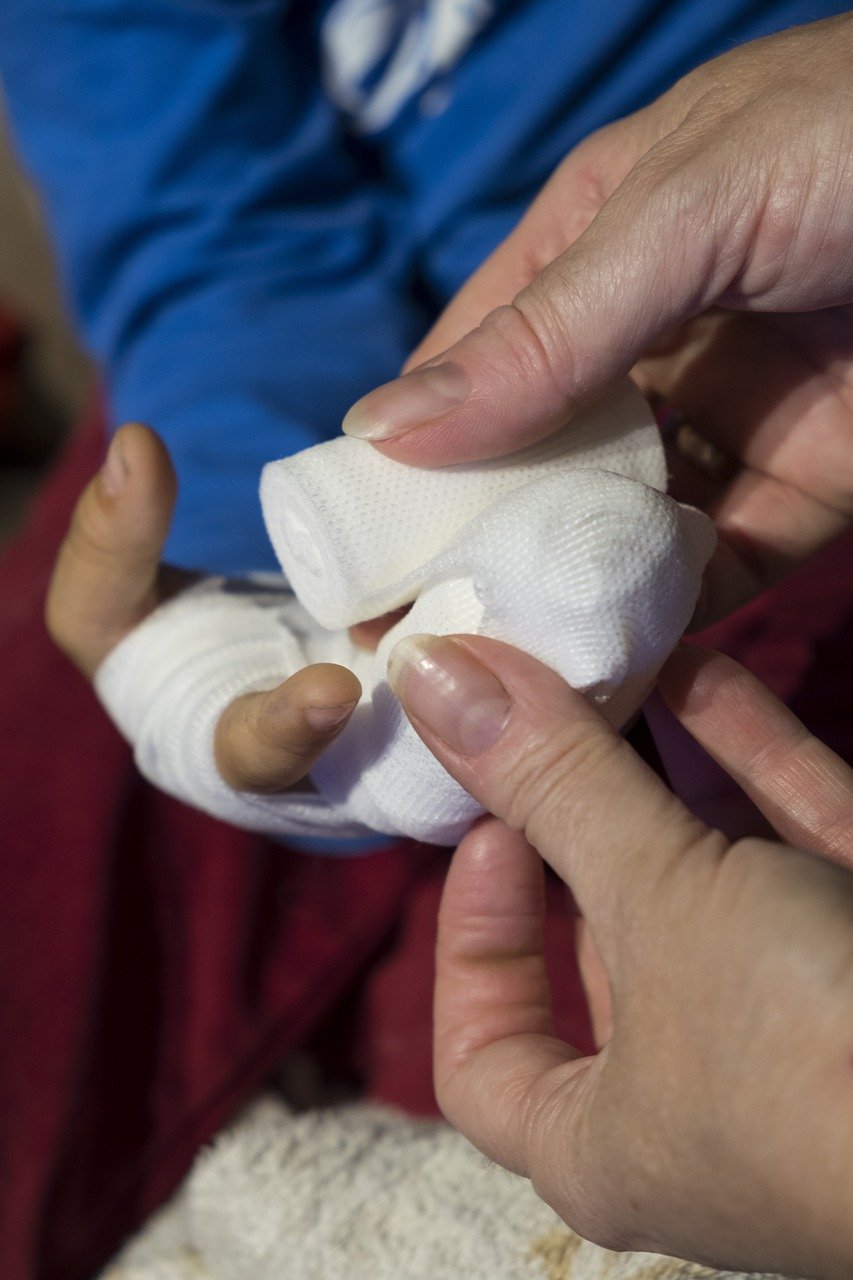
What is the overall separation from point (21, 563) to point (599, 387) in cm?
63

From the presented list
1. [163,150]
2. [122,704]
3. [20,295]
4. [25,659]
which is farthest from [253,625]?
[20,295]

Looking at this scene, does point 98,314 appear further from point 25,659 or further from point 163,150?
point 25,659

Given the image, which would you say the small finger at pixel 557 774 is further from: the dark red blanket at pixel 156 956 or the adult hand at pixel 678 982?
the dark red blanket at pixel 156 956

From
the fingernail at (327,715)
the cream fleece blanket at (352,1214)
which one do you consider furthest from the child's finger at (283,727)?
the cream fleece blanket at (352,1214)

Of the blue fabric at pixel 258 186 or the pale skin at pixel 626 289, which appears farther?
the blue fabric at pixel 258 186

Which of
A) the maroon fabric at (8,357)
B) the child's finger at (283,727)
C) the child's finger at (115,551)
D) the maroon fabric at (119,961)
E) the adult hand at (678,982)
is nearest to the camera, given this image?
the adult hand at (678,982)

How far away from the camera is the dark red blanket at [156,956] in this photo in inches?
26.2

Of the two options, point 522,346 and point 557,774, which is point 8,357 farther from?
point 557,774

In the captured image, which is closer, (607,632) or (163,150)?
(607,632)

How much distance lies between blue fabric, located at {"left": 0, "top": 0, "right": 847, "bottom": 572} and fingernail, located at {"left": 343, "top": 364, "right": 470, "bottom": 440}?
269 millimetres

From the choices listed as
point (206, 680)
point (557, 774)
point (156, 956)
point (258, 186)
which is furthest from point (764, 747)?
point (258, 186)

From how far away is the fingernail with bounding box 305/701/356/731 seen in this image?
0.43 meters

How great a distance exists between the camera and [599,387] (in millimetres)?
480

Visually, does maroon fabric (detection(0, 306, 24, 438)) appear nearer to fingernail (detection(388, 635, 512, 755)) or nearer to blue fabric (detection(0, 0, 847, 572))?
blue fabric (detection(0, 0, 847, 572))
